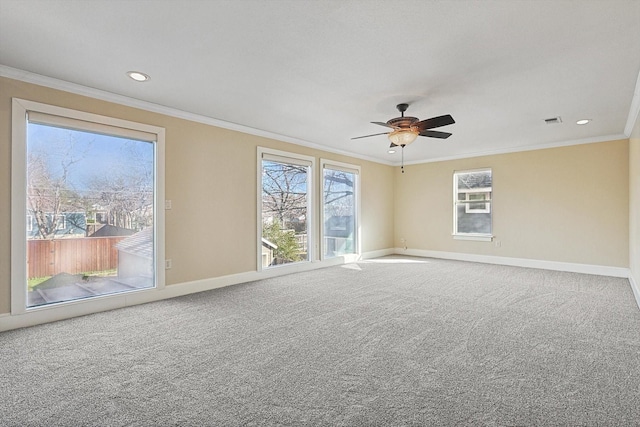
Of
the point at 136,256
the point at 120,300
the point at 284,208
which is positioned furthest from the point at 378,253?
the point at 120,300

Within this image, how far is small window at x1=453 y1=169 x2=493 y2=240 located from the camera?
23.1ft

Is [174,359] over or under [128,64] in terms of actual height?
under

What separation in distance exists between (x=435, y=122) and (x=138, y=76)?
3.24m

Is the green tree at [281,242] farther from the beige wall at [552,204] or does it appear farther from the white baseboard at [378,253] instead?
the beige wall at [552,204]

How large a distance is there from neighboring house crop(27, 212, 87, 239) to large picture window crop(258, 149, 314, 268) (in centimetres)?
242

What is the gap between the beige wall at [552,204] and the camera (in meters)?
5.50

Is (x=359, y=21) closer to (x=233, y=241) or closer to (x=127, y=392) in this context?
(x=127, y=392)

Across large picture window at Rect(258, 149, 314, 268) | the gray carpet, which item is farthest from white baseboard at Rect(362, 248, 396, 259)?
the gray carpet

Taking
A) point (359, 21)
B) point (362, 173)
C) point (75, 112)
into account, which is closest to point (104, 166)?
point (75, 112)

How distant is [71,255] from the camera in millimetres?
3535

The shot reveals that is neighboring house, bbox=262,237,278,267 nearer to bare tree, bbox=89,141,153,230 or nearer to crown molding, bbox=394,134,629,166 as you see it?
bare tree, bbox=89,141,153,230

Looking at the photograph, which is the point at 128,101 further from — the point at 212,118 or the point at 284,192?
the point at 284,192

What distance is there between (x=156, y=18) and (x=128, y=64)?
0.96m

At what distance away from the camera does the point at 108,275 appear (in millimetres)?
3793
